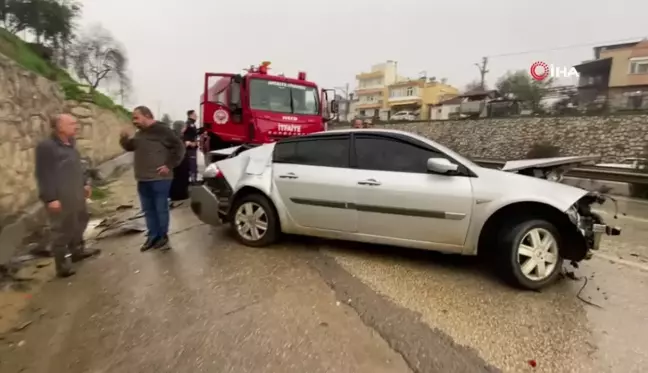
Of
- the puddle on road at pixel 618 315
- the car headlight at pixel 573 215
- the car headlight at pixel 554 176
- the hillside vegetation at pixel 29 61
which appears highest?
the hillside vegetation at pixel 29 61

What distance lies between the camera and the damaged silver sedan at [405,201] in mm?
3863

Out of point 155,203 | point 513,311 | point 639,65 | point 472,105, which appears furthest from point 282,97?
point 472,105

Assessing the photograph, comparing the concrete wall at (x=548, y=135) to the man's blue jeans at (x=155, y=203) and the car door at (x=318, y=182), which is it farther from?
the man's blue jeans at (x=155, y=203)

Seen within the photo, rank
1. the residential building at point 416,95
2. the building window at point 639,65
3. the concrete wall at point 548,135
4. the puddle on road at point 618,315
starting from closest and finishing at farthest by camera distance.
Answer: the puddle on road at point 618,315, the concrete wall at point 548,135, the building window at point 639,65, the residential building at point 416,95

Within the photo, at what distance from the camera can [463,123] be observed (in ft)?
99.7

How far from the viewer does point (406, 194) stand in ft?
14.0

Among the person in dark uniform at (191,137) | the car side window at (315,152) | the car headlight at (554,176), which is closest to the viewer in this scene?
the car headlight at (554,176)

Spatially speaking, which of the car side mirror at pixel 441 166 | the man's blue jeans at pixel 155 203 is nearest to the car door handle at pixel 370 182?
the car side mirror at pixel 441 166

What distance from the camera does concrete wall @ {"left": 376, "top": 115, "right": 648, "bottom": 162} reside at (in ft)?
68.3

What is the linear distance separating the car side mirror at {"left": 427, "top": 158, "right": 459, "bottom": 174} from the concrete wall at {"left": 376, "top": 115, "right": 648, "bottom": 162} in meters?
17.2

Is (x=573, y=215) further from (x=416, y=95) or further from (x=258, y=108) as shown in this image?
(x=416, y=95)

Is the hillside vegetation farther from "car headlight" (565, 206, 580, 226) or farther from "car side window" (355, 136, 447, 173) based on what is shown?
"car headlight" (565, 206, 580, 226)

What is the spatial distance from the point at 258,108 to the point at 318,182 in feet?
17.0

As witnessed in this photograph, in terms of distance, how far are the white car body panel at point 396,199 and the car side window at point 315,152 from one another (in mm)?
80
